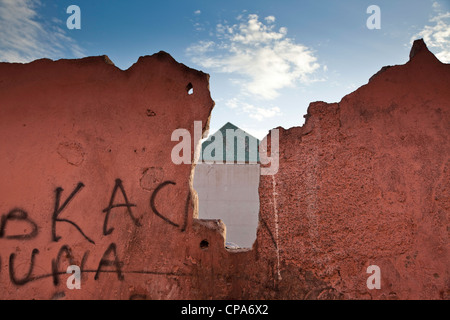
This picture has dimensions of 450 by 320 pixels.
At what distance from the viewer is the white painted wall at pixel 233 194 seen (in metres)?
10.0

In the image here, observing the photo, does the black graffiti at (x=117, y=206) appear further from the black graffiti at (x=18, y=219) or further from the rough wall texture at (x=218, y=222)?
the black graffiti at (x=18, y=219)

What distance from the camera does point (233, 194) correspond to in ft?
32.9

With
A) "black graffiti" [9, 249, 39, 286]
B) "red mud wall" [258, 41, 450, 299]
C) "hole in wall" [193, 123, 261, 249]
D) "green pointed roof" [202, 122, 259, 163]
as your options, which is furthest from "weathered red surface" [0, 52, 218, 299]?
"green pointed roof" [202, 122, 259, 163]

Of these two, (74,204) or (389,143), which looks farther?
(74,204)

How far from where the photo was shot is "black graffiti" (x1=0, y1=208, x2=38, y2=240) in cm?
224

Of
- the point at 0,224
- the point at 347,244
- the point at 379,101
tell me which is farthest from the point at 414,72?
→ the point at 0,224

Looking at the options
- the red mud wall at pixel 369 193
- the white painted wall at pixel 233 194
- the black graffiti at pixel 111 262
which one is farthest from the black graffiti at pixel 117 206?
the white painted wall at pixel 233 194

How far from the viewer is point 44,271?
2.18m

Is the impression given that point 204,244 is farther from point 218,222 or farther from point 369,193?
point 369,193

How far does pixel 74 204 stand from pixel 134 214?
0.48 m

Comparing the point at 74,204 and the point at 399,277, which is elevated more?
the point at 74,204

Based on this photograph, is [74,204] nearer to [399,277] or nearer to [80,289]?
[80,289]

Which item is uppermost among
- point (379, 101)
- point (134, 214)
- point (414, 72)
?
point (414, 72)
